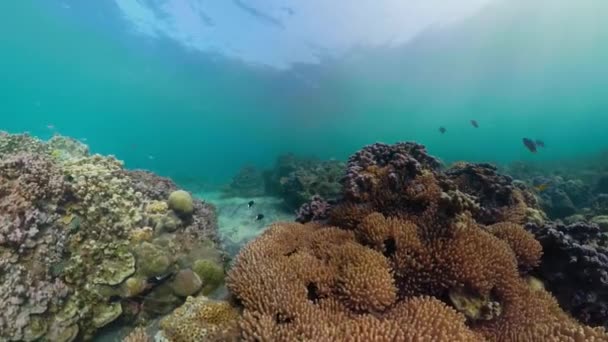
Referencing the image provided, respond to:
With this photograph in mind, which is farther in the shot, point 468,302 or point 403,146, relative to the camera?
point 403,146

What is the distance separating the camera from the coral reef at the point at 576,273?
4293 millimetres

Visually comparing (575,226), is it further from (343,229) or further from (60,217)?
(60,217)

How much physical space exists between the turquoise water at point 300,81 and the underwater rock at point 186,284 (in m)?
23.5

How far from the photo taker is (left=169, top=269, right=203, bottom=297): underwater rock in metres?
5.61

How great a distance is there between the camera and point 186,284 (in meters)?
5.62

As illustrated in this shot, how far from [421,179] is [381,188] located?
0.66 metres

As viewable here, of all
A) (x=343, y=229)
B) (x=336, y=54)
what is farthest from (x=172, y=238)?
(x=336, y=54)

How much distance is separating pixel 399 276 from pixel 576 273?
2.74m

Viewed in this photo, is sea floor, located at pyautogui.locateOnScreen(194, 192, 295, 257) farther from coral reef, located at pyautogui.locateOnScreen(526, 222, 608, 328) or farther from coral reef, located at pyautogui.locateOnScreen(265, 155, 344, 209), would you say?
coral reef, located at pyautogui.locateOnScreen(526, 222, 608, 328)

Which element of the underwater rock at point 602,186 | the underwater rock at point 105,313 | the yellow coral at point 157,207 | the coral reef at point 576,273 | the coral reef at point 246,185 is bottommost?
the coral reef at point 576,273

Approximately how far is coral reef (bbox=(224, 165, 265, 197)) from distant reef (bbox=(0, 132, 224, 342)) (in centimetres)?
1308

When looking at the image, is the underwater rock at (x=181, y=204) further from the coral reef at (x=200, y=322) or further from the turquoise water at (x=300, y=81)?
the turquoise water at (x=300, y=81)

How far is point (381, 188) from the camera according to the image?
519 centimetres

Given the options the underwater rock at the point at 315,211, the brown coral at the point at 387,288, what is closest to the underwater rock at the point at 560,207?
the brown coral at the point at 387,288
